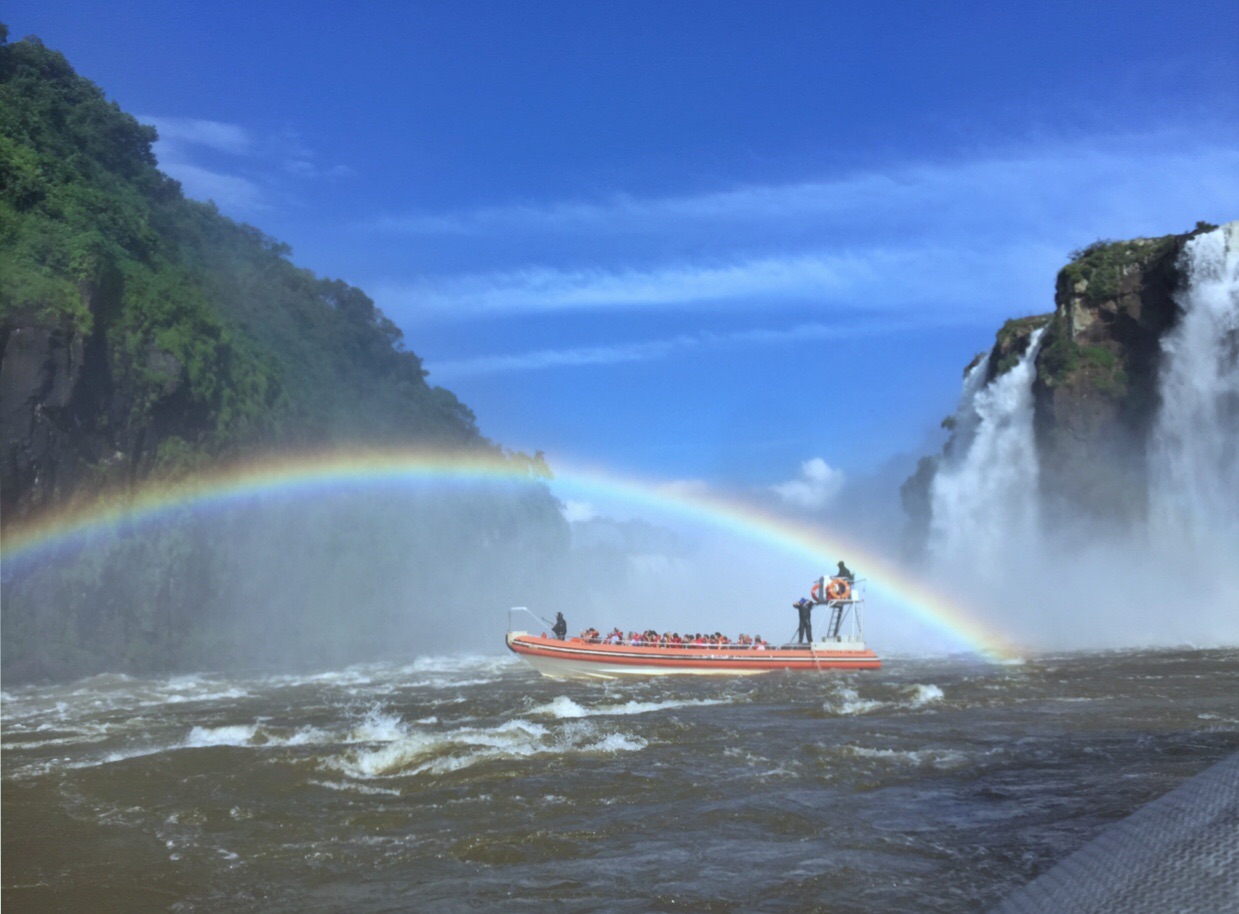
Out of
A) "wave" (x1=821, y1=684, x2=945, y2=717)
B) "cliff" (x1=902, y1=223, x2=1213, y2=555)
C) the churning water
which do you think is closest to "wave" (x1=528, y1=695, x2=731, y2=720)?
the churning water

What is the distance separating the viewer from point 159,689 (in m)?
31.4

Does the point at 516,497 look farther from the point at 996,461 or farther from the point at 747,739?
the point at 747,739

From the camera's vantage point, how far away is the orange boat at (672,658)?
2948 centimetres

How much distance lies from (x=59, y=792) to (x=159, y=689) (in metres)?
20.3

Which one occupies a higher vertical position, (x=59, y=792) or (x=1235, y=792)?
(x=1235, y=792)

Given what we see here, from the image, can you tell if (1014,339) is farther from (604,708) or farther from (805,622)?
(604,708)

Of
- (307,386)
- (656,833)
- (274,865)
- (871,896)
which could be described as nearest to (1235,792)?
(871,896)

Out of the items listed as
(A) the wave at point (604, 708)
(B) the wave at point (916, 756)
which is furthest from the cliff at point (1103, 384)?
(B) the wave at point (916, 756)

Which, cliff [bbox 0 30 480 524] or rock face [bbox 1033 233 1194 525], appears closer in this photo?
cliff [bbox 0 30 480 524]

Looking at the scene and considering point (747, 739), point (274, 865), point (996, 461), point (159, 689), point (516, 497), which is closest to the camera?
point (274, 865)

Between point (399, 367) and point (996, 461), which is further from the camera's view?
point (399, 367)

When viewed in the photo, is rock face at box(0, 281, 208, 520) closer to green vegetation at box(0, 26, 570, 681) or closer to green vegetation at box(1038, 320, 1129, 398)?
green vegetation at box(0, 26, 570, 681)

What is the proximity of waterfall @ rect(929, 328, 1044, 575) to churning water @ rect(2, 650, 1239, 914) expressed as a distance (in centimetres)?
2686

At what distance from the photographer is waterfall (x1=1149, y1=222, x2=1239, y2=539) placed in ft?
113
